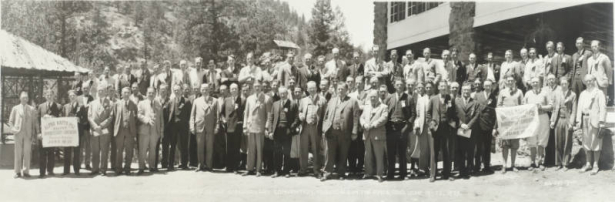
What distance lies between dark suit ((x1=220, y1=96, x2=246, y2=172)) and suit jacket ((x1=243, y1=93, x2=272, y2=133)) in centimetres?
41

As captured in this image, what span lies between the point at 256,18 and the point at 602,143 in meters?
31.6

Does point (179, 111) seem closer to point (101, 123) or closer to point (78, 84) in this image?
point (101, 123)

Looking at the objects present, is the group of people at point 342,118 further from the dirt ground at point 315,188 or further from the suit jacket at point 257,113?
the dirt ground at point 315,188

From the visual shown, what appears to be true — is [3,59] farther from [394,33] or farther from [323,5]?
[323,5]

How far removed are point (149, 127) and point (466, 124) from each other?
6032 mm

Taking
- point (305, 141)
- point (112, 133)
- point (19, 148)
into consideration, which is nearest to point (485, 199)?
point (305, 141)

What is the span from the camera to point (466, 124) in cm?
887

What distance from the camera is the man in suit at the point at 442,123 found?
8766 mm

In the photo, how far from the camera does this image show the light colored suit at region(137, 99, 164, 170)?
10.0 metres

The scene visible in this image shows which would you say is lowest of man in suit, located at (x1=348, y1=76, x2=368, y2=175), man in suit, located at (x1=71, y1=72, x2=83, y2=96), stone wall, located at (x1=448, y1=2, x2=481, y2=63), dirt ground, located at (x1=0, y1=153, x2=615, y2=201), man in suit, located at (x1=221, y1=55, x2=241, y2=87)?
dirt ground, located at (x1=0, y1=153, x2=615, y2=201)

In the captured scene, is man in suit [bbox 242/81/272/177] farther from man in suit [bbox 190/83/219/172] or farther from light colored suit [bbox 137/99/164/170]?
light colored suit [bbox 137/99/164/170]

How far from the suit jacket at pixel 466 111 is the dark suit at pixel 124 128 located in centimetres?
610

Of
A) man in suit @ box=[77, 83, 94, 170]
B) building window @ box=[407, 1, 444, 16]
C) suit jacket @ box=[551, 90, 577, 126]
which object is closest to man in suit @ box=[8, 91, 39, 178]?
man in suit @ box=[77, 83, 94, 170]

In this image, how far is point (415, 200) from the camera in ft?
24.7
